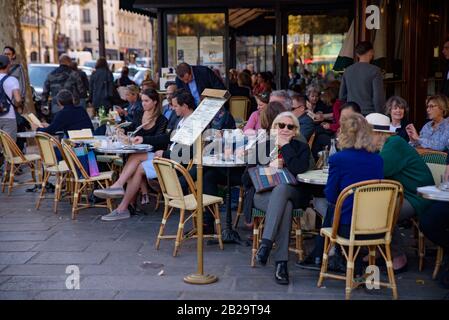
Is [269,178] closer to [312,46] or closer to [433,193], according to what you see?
[433,193]

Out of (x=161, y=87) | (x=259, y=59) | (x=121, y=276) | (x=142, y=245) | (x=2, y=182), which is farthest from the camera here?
(x=259, y=59)

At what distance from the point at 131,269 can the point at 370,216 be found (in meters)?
2.01

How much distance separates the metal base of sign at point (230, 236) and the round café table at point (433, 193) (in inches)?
81.1

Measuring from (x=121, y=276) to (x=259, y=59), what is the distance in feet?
51.8

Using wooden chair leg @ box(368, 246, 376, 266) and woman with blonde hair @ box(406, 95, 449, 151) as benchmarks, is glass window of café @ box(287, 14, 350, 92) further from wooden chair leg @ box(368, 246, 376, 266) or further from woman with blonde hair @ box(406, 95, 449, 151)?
wooden chair leg @ box(368, 246, 376, 266)

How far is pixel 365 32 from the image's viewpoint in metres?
10.2

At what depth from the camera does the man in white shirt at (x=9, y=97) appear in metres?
9.78

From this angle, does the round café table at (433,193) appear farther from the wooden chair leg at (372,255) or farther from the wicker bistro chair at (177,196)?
the wicker bistro chair at (177,196)

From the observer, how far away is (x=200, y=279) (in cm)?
526

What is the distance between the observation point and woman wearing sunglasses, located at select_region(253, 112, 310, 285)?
5.33 metres

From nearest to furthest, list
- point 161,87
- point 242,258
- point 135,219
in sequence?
1. point 242,258
2. point 135,219
3. point 161,87

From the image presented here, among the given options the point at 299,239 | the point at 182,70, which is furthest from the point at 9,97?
the point at 299,239
